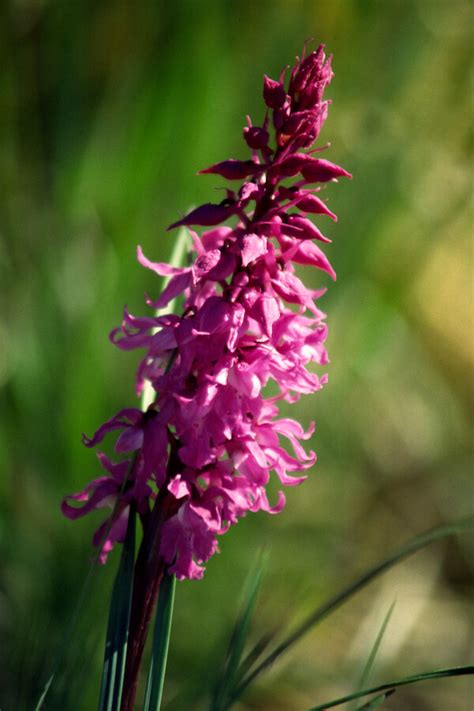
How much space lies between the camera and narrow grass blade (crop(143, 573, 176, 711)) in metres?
0.59

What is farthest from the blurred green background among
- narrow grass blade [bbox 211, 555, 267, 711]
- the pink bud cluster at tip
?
the pink bud cluster at tip

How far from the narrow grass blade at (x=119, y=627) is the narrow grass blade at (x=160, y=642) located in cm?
3

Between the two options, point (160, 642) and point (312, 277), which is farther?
point (312, 277)

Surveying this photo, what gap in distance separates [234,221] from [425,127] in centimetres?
86

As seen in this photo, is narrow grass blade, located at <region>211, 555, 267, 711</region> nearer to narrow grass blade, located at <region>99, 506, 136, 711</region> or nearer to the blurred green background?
narrow grass blade, located at <region>99, 506, 136, 711</region>

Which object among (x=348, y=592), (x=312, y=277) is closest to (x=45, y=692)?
(x=348, y=592)

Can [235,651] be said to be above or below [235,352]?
below

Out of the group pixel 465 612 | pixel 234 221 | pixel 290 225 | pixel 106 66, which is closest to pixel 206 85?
pixel 234 221

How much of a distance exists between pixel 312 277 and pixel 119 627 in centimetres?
115

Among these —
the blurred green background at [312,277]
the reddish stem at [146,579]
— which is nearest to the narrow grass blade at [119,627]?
the reddish stem at [146,579]

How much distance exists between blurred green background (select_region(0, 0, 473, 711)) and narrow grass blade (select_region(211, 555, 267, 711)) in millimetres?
360

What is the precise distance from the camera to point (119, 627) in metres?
0.57

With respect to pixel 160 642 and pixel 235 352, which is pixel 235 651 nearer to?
pixel 160 642

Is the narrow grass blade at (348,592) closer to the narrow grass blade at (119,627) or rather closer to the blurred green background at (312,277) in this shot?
the narrow grass blade at (119,627)
